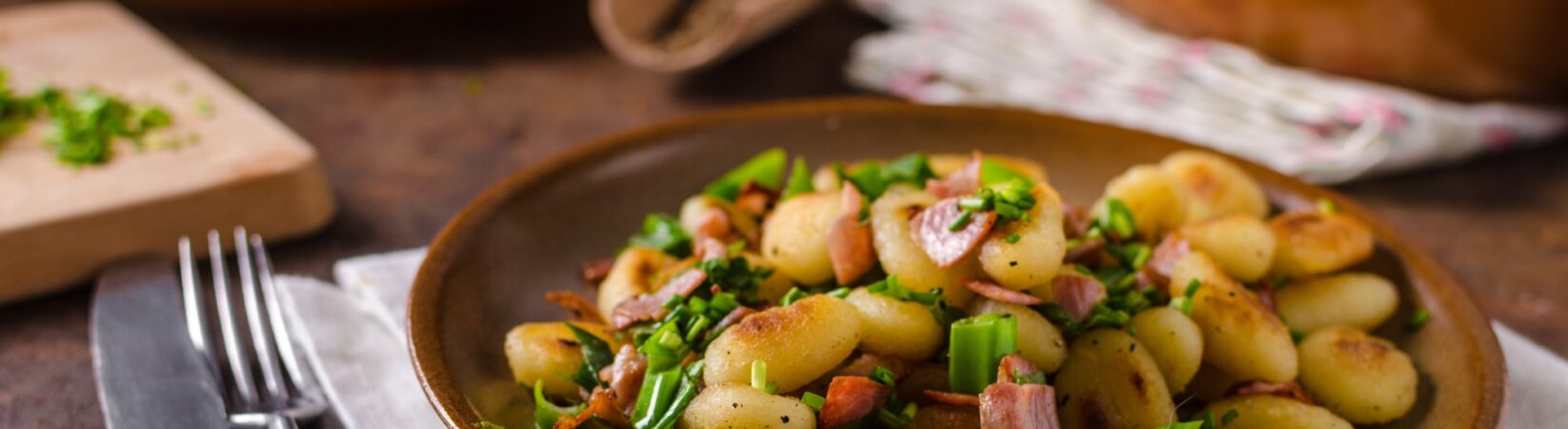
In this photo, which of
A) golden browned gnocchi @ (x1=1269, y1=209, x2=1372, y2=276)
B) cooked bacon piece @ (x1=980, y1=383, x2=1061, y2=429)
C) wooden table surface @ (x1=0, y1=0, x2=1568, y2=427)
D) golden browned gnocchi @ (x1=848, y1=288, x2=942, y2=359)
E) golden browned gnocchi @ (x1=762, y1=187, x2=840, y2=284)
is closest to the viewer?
cooked bacon piece @ (x1=980, y1=383, x2=1061, y2=429)

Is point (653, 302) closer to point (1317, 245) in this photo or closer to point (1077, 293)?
point (1077, 293)

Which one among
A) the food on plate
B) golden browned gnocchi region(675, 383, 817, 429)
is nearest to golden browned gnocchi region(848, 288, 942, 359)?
the food on plate

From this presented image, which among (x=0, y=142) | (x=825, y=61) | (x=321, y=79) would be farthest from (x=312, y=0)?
(x=825, y=61)

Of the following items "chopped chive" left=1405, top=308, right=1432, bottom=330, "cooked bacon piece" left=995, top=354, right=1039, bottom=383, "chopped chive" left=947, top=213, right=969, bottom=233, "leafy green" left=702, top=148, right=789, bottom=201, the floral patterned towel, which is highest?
"chopped chive" left=947, top=213, right=969, bottom=233

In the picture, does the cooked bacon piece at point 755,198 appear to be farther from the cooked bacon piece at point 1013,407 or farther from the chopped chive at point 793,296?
the cooked bacon piece at point 1013,407

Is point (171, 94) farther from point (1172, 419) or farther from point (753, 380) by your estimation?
point (1172, 419)

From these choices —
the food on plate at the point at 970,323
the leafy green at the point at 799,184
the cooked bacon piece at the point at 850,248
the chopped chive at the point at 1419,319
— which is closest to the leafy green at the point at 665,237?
the food on plate at the point at 970,323

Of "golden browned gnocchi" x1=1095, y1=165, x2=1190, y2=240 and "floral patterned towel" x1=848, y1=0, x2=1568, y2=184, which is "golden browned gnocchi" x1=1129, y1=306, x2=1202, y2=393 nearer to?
"golden browned gnocchi" x1=1095, y1=165, x2=1190, y2=240
